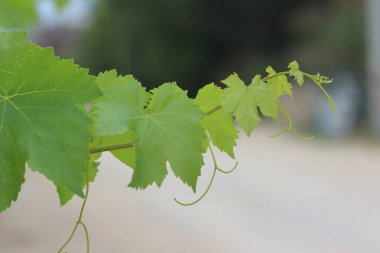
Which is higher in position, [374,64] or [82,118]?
[374,64]

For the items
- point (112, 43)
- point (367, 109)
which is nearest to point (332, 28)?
point (367, 109)

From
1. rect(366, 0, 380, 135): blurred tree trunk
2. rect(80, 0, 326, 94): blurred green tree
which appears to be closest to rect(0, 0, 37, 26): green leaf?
rect(366, 0, 380, 135): blurred tree trunk

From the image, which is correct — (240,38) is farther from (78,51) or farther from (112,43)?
(78,51)

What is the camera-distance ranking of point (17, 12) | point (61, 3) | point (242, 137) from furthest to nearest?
point (242, 137)
point (61, 3)
point (17, 12)

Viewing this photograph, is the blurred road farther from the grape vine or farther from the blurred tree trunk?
the blurred tree trunk

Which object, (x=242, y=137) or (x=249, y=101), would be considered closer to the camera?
(x=249, y=101)

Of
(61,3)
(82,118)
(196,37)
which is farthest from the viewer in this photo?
(196,37)

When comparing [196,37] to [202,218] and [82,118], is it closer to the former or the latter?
[202,218]

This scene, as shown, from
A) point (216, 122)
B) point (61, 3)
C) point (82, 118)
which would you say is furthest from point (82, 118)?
point (61, 3)
